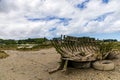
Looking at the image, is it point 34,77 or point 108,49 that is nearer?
point 34,77

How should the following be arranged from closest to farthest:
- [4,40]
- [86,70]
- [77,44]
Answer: [86,70] < [77,44] < [4,40]

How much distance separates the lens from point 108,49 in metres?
16.1

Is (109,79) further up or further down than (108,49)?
further down

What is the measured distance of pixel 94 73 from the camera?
41.1ft

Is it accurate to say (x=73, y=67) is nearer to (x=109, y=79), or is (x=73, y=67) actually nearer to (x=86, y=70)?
(x=86, y=70)

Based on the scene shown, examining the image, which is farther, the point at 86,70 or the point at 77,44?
the point at 77,44

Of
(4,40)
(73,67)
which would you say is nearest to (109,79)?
(73,67)

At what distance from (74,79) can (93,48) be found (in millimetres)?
5123

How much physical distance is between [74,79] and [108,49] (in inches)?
229

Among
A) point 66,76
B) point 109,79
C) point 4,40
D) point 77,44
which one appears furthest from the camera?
point 4,40

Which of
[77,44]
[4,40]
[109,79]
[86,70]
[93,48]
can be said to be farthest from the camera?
[4,40]

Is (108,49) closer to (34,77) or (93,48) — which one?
(93,48)


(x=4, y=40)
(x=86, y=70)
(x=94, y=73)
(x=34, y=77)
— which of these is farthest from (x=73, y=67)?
(x=4, y=40)

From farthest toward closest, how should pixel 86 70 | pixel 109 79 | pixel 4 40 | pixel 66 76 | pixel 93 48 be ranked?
pixel 4 40 < pixel 93 48 < pixel 86 70 < pixel 66 76 < pixel 109 79
